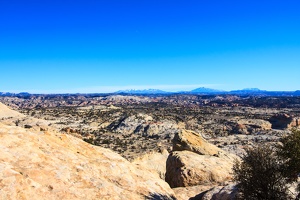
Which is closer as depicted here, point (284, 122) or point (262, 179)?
point (262, 179)

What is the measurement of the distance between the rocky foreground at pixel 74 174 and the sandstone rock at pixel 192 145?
7.17 m

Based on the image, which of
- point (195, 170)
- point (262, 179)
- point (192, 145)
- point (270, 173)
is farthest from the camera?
point (192, 145)

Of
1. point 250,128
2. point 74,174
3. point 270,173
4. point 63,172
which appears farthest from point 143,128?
point 63,172

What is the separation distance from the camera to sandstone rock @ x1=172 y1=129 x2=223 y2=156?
35.0m

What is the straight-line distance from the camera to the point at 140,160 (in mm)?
43188

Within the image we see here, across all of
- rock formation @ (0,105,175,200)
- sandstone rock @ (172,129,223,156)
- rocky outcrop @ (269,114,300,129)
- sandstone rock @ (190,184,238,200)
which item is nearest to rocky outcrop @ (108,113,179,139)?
sandstone rock @ (172,129,223,156)

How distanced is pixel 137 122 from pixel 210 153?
73.8m

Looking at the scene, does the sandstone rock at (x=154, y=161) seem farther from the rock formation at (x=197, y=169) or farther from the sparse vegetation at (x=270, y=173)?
the sparse vegetation at (x=270, y=173)

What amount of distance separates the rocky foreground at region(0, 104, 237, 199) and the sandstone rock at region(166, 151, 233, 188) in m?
0.09

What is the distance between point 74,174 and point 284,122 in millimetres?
125203

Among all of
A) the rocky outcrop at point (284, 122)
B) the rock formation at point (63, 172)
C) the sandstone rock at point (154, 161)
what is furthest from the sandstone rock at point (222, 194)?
the rocky outcrop at point (284, 122)

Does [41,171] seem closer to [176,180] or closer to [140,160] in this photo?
[176,180]

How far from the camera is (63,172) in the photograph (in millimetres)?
15859

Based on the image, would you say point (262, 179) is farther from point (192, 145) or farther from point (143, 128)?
point (143, 128)
